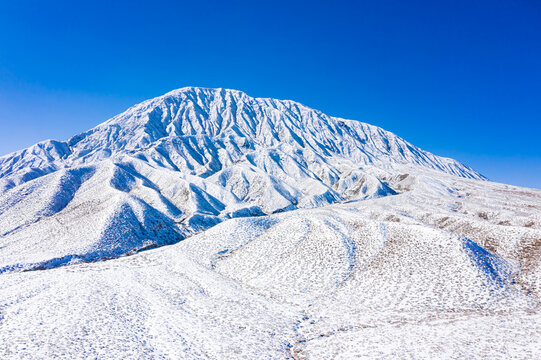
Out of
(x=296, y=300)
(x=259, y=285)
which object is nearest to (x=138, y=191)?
(x=259, y=285)

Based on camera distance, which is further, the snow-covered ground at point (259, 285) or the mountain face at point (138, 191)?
the mountain face at point (138, 191)

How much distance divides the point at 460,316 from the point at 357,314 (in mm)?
6897

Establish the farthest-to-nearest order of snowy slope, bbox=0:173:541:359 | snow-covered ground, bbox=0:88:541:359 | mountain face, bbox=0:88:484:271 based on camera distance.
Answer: mountain face, bbox=0:88:484:271, snow-covered ground, bbox=0:88:541:359, snowy slope, bbox=0:173:541:359

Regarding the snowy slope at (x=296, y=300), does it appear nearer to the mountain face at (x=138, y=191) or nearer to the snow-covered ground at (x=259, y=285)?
the snow-covered ground at (x=259, y=285)

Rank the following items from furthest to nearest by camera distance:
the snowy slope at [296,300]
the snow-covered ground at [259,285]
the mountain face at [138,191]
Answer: the mountain face at [138,191] → the snow-covered ground at [259,285] → the snowy slope at [296,300]

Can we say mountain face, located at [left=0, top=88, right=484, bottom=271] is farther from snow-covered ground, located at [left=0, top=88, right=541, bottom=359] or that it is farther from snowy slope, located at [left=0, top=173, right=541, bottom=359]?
snowy slope, located at [left=0, top=173, right=541, bottom=359]

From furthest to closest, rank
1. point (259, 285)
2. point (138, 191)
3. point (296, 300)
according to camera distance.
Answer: point (138, 191), point (259, 285), point (296, 300)

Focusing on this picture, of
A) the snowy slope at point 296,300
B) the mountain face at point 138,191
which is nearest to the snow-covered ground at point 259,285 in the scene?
the snowy slope at point 296,300

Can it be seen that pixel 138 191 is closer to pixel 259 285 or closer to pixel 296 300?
pixel 259 285

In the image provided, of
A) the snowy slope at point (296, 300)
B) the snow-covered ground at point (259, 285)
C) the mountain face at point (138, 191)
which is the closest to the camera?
the snowy slope at point (296, 300)

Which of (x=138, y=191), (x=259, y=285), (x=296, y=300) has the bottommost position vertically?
(x=259, y=285)

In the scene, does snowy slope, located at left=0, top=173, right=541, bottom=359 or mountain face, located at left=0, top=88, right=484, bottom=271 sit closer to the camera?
snowy slope, located at left=0, top=173, right=541, bottom=359

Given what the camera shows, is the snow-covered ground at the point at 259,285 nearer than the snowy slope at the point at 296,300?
No

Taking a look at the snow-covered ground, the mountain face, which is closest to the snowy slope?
the snow-covered ground
